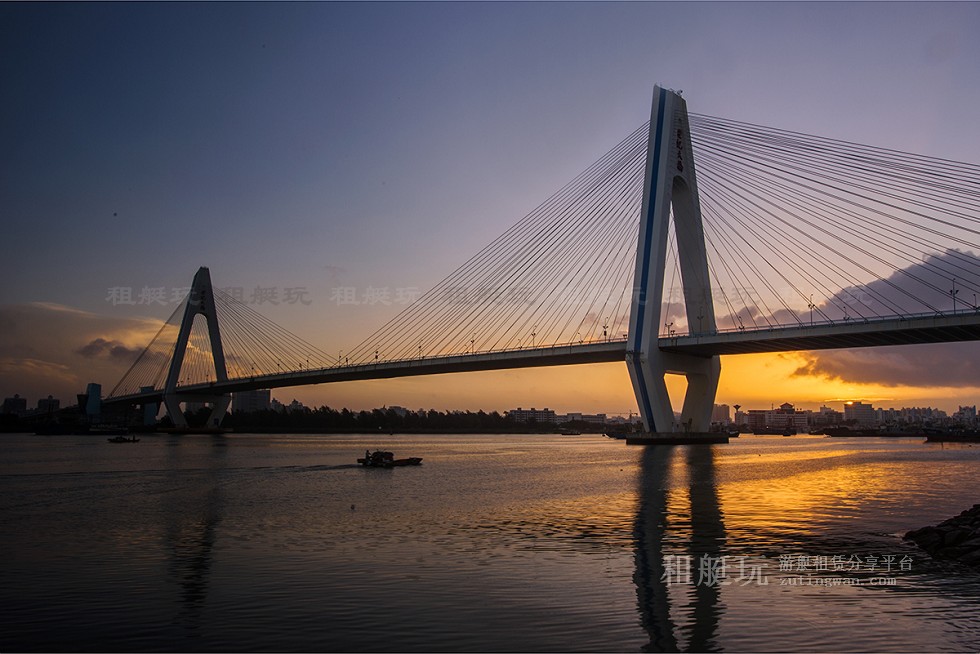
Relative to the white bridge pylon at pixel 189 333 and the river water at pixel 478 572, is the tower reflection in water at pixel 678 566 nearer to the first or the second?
the river water at pixel 478 572

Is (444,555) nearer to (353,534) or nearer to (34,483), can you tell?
(353,534)

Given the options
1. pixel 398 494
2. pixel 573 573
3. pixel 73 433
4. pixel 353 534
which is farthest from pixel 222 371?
pixel 573 573

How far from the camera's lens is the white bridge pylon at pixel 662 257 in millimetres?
52469

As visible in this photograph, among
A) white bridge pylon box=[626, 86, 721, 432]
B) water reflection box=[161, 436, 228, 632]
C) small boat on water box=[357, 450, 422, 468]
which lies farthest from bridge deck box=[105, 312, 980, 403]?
water reflection box=[161, 436, 228, 632]

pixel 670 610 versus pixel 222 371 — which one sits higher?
pixel 222 371

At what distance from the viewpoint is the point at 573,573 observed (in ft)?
39.2

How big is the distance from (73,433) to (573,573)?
123m

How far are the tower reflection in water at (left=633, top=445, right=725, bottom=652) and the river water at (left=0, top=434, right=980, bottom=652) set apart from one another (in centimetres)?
5

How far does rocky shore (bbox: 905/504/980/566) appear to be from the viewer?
12905mm

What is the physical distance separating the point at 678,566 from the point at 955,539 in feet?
17.6

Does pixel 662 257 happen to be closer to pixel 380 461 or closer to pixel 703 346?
pixel 703 346

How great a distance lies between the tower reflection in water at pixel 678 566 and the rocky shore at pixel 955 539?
363 centimetres

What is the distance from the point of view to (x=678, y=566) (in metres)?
12.5

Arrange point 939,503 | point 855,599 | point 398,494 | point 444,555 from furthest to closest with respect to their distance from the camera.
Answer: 1. point 398,494
2. point 939,503
3. point 444,555
4. point 855,599
